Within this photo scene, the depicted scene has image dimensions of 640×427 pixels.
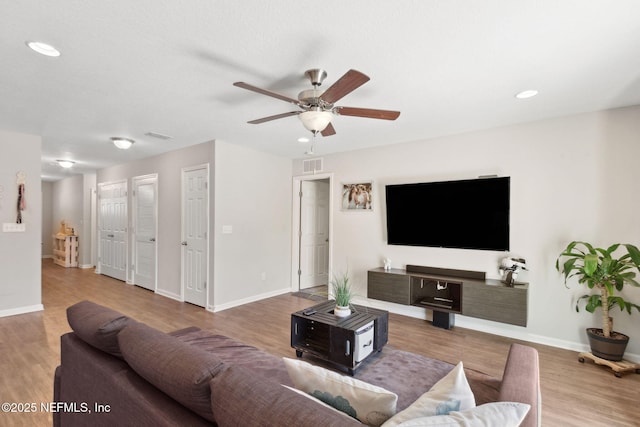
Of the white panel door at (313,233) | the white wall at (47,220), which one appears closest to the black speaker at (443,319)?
the white panel door at (313,233)

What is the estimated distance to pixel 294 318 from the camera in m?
2.80

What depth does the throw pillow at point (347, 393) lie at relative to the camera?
1.01 meters

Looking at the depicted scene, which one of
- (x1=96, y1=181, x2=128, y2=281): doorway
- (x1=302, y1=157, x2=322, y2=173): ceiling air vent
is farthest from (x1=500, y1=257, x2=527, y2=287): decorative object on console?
(x1=96, y1=181, x2=128, y2=281): doorway

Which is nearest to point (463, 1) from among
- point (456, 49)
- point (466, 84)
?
point (456, 49)

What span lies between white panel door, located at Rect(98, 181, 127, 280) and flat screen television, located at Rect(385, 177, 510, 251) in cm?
522

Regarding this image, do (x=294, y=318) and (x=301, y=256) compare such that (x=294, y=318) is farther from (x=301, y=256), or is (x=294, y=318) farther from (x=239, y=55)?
(x=301, y=256)

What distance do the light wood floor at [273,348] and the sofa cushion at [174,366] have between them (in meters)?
1.48

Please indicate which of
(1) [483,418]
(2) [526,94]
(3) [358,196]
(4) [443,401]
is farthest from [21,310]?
(2) [526,94]

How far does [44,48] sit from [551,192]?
454 centimetres

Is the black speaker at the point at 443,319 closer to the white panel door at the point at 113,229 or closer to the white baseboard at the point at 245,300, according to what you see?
the white baseboard at the point at 245,300

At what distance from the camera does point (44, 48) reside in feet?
6.61

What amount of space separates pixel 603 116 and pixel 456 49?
2.20 metres

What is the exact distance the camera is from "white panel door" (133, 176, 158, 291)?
5406 mm

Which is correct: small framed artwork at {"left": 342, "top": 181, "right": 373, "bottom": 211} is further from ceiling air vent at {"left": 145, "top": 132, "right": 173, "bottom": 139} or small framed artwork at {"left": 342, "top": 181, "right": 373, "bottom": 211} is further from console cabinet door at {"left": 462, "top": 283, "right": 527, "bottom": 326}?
ceiling air vent at {"left": 145, "top": 132, "right": 173, "bottom": 139}
